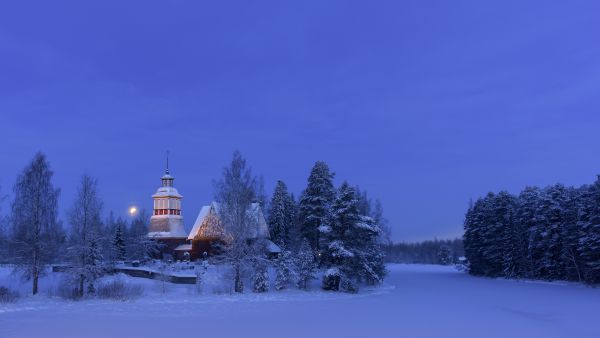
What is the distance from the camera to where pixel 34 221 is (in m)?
35.5

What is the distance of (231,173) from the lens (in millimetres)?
42250

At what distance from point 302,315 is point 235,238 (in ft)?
45.2

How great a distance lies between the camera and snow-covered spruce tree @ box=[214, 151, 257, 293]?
131ft

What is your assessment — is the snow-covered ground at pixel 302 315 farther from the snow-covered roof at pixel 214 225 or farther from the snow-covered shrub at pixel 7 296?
the snow-covered roof at pixel 214 225

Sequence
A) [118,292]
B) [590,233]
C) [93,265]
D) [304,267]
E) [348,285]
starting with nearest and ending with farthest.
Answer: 1. [118,292]
2. [93,265]
3. [304,267]
4. [348,285]
5. [590,233]

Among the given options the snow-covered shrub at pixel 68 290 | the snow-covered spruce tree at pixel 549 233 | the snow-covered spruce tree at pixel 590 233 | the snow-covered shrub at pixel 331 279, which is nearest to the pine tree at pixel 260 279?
the snow-covered shrub at pixel 331 279

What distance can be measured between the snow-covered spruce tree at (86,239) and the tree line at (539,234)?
43.7 meters

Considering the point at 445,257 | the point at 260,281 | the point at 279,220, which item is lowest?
the point at 445,257

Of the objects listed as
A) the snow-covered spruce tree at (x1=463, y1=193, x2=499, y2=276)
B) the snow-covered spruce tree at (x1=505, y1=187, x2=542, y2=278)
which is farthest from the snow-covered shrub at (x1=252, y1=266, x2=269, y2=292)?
the snow-covered spruce tree at (x1=463, y1=193, x2=499, y2=276)

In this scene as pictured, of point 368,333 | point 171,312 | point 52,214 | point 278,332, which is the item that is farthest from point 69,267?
point 368,333

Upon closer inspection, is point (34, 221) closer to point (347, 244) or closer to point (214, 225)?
point (214, 225)

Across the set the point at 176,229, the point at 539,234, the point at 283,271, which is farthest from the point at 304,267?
the point at 539,234

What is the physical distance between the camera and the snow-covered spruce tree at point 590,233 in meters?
48.2

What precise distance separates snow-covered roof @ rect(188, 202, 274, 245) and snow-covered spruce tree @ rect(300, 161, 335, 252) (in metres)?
4.84
